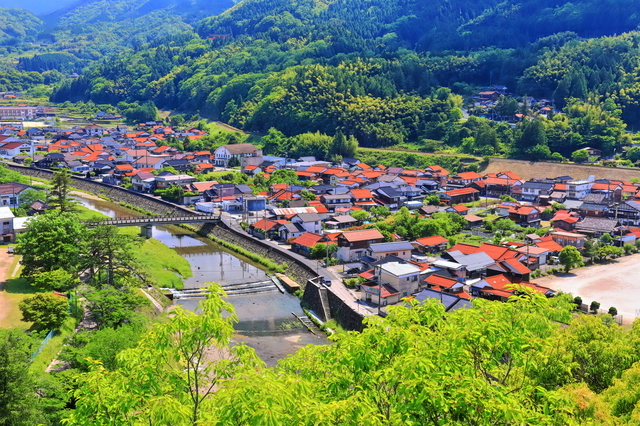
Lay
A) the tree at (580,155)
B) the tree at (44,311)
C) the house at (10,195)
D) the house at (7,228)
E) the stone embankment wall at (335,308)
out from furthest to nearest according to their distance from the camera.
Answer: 1. the tree at (580,155)
2. the house at (10,195)
3. the house at (7,228)
4. the stone embankment wall at (335,308)
5. the tree at (44,311)

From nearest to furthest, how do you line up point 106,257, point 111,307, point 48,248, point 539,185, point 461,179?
1. point 111,307
2. point 48,248
3. point 106,257
4. point 539,185
5. point 461,179

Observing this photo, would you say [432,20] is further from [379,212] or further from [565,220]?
[565,220]

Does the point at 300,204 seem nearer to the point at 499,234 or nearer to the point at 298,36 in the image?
the point at 499,234

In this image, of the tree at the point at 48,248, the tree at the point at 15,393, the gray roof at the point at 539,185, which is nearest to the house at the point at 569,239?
the gray roof at the point at 539,185

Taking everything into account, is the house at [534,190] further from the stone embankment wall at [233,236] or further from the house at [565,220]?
the stone embankment wall at [233,236]

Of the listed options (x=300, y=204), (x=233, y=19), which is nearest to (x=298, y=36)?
(x=233, y=19)

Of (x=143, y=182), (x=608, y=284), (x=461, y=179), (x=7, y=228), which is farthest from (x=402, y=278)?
(x=143, y=182)
